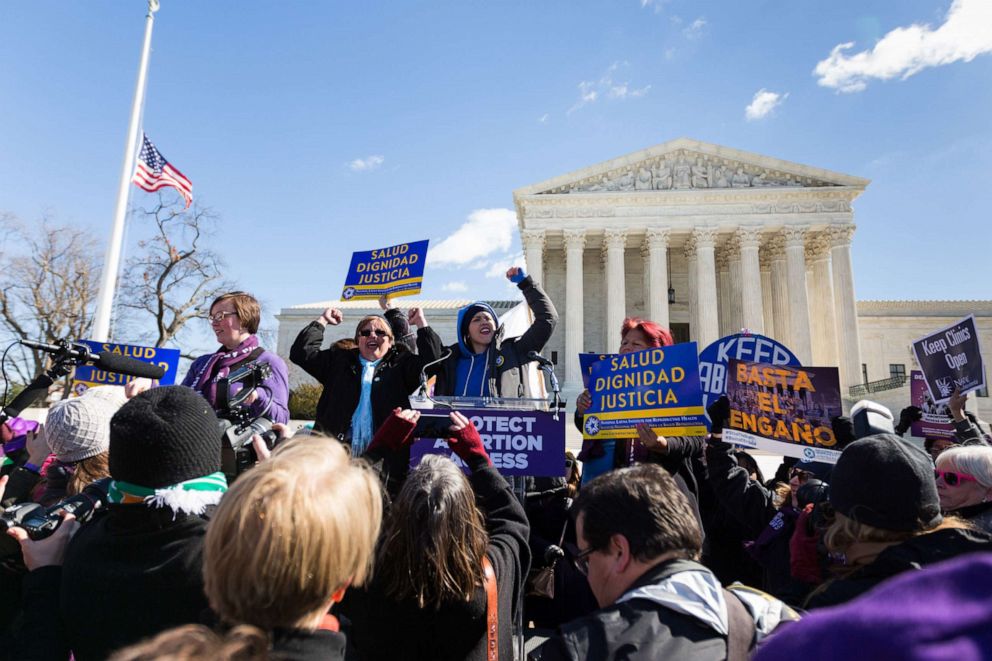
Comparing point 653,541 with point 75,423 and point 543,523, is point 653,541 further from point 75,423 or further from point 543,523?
point 75,423

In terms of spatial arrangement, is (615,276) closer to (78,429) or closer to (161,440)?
(78,429)

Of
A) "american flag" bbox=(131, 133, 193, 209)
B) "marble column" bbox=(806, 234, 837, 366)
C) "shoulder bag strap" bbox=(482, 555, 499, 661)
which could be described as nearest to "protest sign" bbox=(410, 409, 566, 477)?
"shoulder bag strap" bbox=(482, 555, 499, 661)

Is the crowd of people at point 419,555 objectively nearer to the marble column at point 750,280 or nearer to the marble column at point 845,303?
the marble column at point 750,280

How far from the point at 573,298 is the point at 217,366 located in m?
30.6

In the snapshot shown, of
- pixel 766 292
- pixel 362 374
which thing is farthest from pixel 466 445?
pixel 766 292

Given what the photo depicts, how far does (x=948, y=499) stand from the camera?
312 centimetres

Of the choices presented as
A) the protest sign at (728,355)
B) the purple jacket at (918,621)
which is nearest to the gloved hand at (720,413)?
the protest sign at (728,355)

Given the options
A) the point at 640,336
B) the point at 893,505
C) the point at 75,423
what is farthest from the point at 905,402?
the point at 75,423

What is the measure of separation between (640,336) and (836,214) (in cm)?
3521

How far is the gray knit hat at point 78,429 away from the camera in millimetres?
2709

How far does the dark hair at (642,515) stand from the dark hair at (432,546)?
17.8 inches

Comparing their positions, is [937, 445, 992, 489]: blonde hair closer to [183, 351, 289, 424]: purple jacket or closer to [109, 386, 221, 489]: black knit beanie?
[109, 386, 221, 489]: black knit beanie

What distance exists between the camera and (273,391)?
394 centimetres

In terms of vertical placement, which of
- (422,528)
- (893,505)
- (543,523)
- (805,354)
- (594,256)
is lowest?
(543,523)
